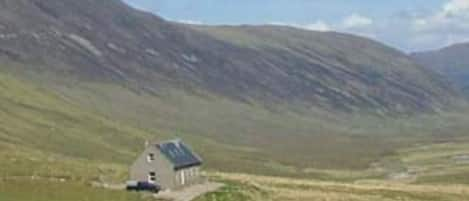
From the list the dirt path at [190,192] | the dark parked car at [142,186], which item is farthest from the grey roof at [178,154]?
the dark parked car at [142,186]

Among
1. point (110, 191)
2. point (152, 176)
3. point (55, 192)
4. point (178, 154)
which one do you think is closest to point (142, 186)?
point (152, 176)

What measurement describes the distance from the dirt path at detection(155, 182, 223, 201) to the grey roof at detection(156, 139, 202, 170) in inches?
96.3

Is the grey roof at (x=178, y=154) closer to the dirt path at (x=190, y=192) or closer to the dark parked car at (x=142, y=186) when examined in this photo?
the dirt path at (x=190, y=192)

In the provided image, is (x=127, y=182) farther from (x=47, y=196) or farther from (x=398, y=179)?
(x=398, y=179)

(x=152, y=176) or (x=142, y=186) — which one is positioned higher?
(x=152, y=176)

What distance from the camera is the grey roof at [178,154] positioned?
103 m

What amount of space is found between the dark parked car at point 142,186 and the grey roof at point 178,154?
19.7 feet

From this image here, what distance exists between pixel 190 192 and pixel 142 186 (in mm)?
6121

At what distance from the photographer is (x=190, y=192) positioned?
97812 mm

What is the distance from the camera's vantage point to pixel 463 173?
19262 cm

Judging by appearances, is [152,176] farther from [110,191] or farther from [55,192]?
[55,192]

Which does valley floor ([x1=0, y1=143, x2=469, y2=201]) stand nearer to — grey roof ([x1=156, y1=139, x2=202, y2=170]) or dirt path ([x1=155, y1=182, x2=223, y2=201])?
dirt path ([x1=155, y1=182, x2=223, y2=201])

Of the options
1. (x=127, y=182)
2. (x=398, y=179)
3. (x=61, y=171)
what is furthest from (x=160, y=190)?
(x=398, y=179)

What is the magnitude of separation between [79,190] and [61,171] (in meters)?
20.2
